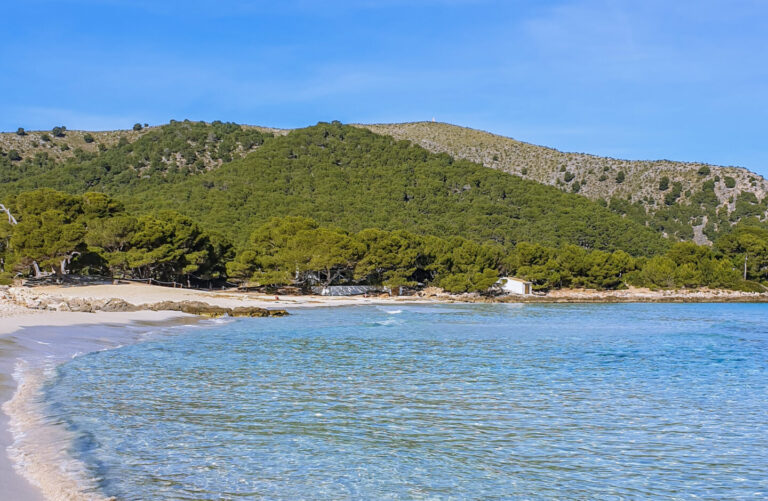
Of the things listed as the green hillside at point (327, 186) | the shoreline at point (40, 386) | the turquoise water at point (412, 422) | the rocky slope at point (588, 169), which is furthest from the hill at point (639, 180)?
the shoreline at point (40, 386)

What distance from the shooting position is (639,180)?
496 feet

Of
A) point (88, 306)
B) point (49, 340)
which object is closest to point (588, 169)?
point (88, 306)

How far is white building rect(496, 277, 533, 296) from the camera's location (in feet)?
253

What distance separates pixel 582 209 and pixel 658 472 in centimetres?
12138

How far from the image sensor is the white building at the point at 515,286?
77.2 metres

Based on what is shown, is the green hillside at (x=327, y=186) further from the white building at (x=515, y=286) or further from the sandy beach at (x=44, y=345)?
the sandy beach at (x=44, y=345)

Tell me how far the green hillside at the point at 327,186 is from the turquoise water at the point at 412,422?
74685 mm

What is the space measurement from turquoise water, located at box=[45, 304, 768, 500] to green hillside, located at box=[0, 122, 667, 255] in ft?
245

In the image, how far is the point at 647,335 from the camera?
1344 inches

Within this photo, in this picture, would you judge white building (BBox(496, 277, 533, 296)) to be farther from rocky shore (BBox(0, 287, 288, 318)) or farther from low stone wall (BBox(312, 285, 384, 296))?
rocky shore (BBox(0, 287, 288, 318))

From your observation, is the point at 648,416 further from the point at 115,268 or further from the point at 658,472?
the point at 115,268

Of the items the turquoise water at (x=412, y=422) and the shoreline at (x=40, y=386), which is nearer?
the shoreline at (x=40, y=386)

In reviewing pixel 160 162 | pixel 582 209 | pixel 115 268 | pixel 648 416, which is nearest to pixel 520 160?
pixel 582 209

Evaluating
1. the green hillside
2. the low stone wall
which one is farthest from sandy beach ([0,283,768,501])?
the green hillside
